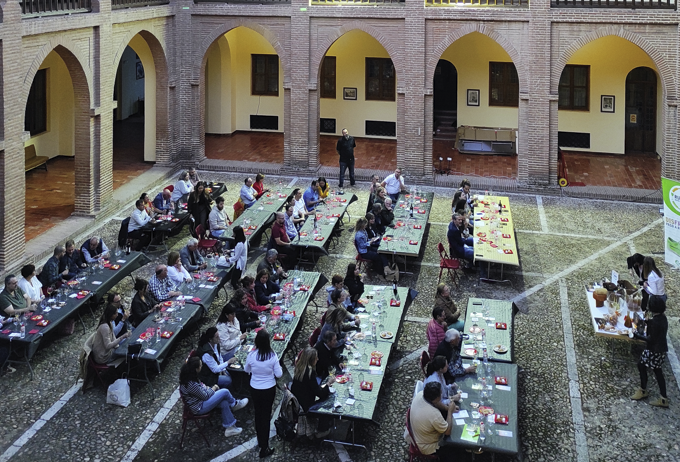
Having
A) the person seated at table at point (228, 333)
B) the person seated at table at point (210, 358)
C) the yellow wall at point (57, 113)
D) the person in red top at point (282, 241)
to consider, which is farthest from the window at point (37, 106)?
the person seated at table at point (210, 358)

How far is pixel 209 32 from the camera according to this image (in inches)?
995

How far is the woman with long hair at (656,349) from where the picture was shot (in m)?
12.0

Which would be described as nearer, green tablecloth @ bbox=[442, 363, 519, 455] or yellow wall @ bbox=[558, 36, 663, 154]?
green tablecloth @ bbox=[442, 363, 519, 455]

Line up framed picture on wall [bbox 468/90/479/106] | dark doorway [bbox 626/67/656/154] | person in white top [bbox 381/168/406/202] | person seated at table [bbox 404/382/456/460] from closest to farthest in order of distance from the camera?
person seated at table [bbox 404/382/456/460]
person in white top [bbox 381/168/406/202]
dark doorway [bbox 626/67/656/154]
framed picture on wall [bbox 468/90/479/106]

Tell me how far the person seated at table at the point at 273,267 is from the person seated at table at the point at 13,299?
403 cm

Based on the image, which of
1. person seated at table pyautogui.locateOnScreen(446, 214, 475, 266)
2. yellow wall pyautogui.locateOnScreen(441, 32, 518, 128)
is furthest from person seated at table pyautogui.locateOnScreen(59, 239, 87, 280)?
yellow wall pyautogui.locateOnScreen(441, 32, 518, 128)

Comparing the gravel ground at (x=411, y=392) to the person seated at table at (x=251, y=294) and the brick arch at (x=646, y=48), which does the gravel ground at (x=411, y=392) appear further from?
the brick arch at (x=646, y=48)

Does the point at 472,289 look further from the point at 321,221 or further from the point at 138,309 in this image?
the point at 138,309

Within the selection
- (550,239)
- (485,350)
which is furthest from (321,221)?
(485,350)

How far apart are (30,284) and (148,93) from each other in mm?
12462

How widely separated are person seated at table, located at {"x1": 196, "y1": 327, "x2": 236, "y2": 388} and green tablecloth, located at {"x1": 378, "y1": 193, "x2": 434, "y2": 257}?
595 cm

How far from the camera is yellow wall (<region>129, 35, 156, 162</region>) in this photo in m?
24.4

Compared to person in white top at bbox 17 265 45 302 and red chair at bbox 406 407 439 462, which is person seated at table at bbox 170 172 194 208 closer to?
person in white top at bbox 17 265 45 302

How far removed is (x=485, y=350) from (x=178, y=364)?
506 cm
